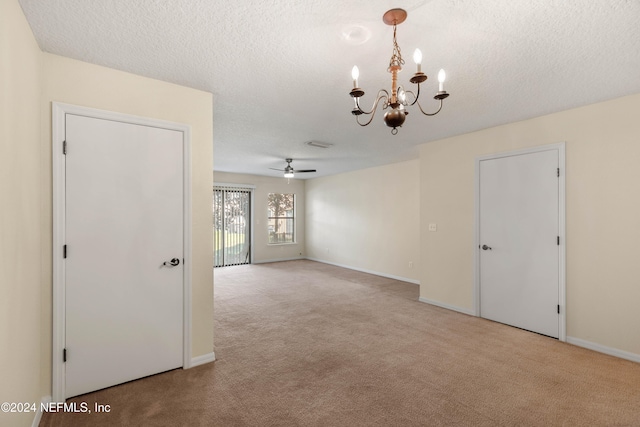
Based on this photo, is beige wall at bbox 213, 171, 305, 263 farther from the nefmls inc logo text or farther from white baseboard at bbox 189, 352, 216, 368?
the nefmls inc logo text

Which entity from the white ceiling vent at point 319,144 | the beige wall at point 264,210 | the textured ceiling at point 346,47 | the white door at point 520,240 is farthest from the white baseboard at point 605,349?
the beige wall at point 264,210

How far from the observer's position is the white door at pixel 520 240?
11.6 ft

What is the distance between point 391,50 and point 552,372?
3.05 metres

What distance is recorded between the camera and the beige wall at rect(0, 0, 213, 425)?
1.50 metres

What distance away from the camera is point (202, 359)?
2855 millimetres

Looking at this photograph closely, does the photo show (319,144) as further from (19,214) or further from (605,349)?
(605,349)

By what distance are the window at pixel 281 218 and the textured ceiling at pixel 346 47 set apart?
5.66 m

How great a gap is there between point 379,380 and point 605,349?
246 cm

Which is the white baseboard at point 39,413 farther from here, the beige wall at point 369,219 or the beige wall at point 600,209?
the beige wall at point 369,219

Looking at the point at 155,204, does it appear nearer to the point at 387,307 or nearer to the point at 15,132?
the point at 15,132

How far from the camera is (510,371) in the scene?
275 centimetres

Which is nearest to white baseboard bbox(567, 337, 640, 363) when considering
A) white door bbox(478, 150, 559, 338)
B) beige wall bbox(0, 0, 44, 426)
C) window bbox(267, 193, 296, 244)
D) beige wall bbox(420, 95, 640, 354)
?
beige wall bbox(420, 95, 640, 354)

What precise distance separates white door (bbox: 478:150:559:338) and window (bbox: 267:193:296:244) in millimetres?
6036

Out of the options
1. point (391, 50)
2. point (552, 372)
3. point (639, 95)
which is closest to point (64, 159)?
point (391, 50)
